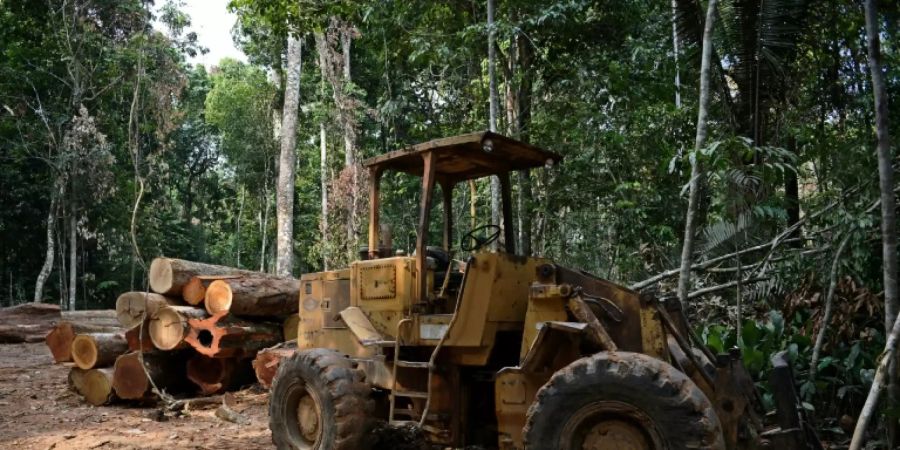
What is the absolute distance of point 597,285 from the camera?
198 inches

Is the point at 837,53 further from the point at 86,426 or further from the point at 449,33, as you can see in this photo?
the point at 86,426

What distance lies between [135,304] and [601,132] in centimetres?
708

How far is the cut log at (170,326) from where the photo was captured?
903 centimetres

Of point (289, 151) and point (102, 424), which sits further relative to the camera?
point (289, 151)

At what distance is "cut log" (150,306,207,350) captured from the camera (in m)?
9.03

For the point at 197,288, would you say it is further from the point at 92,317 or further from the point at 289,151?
the point at 289,151

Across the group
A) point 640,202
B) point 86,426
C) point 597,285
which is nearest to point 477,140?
point 597,285

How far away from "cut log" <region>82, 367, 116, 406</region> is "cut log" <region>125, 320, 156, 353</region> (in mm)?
403

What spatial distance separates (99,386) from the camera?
29.6 ft

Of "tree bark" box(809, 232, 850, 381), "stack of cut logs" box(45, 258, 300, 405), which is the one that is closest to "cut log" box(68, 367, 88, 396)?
"stack of cut logs" box(45, 258, 300, 405)

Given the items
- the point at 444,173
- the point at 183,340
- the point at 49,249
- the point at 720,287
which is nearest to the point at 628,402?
the point at 444,173

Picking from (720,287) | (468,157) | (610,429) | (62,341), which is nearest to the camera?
(610,429)

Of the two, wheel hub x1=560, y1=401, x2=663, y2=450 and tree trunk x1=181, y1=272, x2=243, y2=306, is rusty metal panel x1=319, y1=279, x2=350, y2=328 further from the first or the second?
tree trunk x1=181, y1=272, x2=243, y2=306

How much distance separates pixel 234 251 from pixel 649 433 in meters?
33.6
